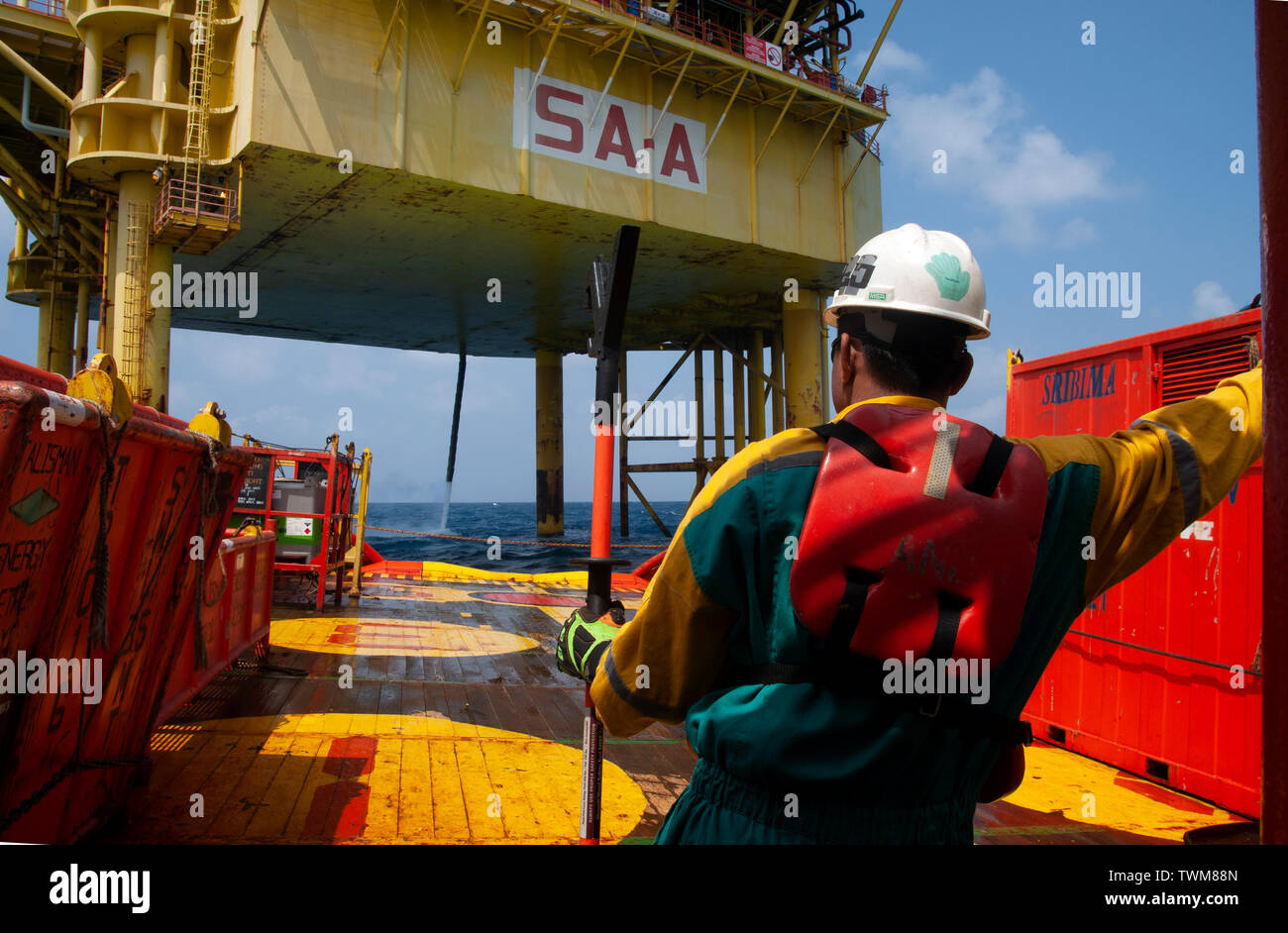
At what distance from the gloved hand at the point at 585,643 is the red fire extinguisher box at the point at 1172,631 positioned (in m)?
4.42

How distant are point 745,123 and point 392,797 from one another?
22.1 m

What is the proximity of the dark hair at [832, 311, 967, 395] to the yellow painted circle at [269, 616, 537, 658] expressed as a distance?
7918mm

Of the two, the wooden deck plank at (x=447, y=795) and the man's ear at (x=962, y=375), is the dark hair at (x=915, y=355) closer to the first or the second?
the man's ear at (x=962, y=375)

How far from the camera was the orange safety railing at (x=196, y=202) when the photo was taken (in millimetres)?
16344

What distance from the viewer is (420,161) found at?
1741 cm

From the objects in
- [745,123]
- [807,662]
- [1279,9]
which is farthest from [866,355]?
[745,123]

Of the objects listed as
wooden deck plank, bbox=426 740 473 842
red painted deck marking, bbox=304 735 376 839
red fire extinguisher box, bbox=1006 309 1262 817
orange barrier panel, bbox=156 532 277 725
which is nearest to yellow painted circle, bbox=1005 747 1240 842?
red fire extinguisher box, bbox=1006 309 1262 817

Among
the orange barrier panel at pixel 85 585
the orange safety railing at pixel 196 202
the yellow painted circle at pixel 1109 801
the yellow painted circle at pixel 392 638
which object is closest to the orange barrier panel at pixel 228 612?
the orange barrier panel at pixel 85 585

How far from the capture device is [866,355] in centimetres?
193

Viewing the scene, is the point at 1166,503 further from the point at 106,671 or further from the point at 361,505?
the point at 361,505

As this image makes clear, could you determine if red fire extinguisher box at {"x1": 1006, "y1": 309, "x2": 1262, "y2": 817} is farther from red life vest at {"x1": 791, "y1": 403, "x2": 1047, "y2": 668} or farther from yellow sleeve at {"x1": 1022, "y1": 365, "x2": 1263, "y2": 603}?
red life vest at {"x1": 791, "y1": 403, "x2": 1047, "y2": 668}

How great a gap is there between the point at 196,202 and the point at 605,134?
9.38 meters

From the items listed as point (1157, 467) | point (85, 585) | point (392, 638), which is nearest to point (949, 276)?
point (1157, 467)
